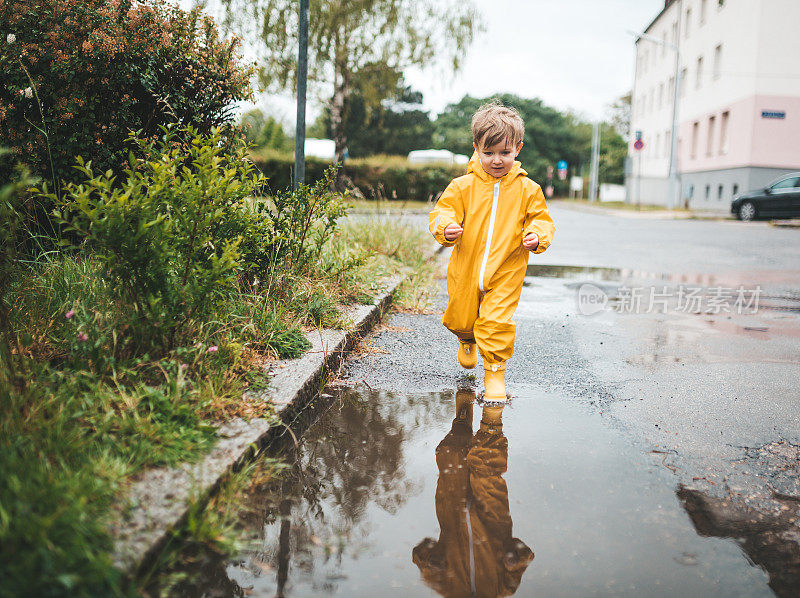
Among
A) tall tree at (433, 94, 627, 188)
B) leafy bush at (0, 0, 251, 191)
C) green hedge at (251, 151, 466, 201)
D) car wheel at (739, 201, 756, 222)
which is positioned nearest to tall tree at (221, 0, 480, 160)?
green hedge at (251, 151, 466, 201)

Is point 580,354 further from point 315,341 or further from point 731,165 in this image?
point 731,165

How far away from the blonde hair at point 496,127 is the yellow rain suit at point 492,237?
139 millimetres

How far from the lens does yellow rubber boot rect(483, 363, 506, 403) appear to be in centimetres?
346

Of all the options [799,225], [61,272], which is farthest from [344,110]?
[61,272]

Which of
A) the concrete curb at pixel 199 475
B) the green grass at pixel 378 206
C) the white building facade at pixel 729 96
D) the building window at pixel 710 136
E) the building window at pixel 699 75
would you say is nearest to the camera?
the concrete curb at pixel 199 475

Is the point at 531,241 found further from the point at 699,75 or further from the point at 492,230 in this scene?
the point at 699,75

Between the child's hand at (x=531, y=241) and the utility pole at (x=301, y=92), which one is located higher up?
the utility pole at (x=301, y=92)

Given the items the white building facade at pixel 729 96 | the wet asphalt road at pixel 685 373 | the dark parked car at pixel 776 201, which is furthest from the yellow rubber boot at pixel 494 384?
the white building facade at pixel 729 96

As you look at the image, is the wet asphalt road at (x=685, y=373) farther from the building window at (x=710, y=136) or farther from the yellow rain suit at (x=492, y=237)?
the building window at (x=710, y=136)

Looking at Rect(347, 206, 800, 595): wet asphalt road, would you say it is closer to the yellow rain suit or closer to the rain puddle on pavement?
the rain puddle on pavement

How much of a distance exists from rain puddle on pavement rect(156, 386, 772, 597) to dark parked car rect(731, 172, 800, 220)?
20.1m

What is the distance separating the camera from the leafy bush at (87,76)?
4.10m

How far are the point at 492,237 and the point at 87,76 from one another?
269cm

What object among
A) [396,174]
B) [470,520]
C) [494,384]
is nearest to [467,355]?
[494,384]
